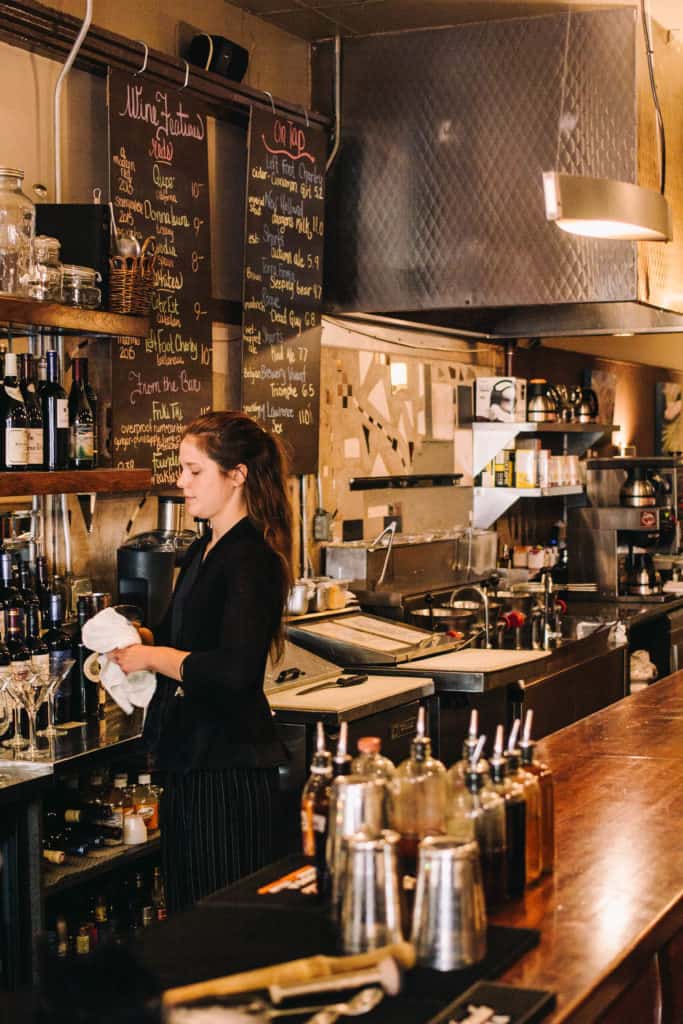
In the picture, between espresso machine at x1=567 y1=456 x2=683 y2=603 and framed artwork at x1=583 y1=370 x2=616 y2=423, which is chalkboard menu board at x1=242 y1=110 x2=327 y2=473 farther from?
framed artwork at x1=583 y1=370 x2=616 y2=423

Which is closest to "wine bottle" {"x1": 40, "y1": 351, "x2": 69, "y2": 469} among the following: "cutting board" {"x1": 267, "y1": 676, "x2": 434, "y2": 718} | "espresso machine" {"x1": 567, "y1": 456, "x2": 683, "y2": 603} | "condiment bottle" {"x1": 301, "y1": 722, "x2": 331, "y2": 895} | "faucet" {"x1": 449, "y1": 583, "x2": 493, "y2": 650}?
"cutting board" {"x1": 267, "y1": 676, "x2": 434, "y2": 718}

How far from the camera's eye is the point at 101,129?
Result: 4.56 metres

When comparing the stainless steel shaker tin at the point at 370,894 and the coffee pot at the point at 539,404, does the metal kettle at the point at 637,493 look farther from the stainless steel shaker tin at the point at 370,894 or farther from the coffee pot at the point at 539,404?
the stainless steel shaker tin at the point at 370,894

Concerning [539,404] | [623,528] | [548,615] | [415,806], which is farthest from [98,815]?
[623,528]

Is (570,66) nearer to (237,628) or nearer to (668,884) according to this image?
(237,628)

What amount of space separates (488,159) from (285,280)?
1029 mm

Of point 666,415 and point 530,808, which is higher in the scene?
point 666,415

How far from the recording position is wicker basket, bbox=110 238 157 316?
4.06 m

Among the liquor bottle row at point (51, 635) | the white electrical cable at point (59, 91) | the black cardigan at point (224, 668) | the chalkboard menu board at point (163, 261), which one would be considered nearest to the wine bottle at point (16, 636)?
the liquor bottle row at point (51, 635)

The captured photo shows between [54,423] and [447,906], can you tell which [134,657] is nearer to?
[54,423]

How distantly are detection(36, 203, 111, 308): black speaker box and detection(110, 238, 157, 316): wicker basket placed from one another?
2.1 inches

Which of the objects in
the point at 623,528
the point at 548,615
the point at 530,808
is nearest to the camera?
the point at 530,808

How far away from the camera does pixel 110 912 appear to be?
402cm

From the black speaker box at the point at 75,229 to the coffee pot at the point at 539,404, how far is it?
392 centimetres
